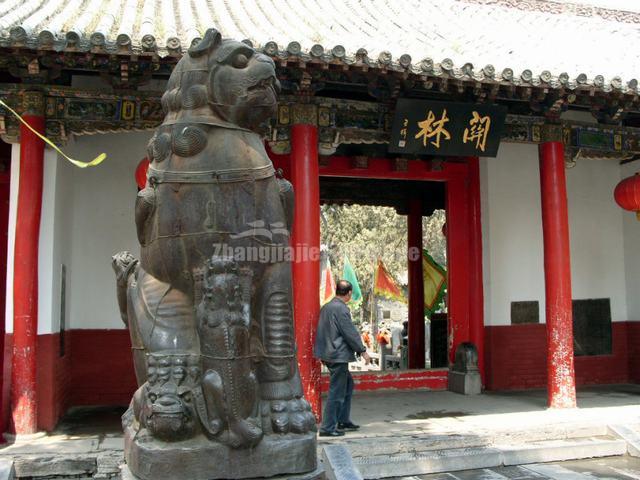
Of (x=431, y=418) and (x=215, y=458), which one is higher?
(x=215, y=458)

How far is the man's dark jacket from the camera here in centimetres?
555

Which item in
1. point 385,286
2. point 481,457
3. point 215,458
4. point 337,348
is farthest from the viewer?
point 385,286

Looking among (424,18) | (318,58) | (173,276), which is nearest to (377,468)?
(173,276)

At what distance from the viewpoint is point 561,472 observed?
5.35 meters

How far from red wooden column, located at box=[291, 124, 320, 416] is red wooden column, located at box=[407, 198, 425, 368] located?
491 centimetres

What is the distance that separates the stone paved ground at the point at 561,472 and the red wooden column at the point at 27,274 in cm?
320

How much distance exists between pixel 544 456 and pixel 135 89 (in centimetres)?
486

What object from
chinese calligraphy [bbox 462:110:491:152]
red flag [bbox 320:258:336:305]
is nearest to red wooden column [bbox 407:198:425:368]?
red flag [bbox 320:258:336:305]

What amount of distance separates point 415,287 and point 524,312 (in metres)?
2.97

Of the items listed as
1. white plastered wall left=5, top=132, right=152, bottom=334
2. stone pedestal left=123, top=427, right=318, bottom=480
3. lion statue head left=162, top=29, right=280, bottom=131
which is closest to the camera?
stone pedestal left=123, top=427, right=318, bottom=480

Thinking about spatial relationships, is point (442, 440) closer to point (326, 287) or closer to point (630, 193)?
point (630, 193)

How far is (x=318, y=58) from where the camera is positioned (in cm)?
544

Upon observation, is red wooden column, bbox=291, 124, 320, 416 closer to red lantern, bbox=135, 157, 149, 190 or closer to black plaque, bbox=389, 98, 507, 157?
black plaque, bbox=389, 98, 507, 157

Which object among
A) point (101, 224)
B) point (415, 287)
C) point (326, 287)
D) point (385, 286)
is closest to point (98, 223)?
point (101, 224)
